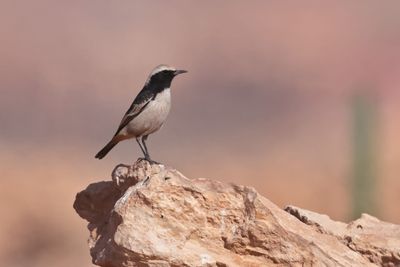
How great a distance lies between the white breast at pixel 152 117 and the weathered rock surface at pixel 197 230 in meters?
2.05

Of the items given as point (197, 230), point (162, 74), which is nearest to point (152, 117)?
point (162, 74)

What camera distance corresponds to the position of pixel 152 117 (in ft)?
36.2

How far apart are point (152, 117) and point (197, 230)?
9.13 feet

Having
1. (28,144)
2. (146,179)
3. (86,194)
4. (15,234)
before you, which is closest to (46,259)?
(15,234)

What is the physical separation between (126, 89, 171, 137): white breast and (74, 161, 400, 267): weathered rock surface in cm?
205

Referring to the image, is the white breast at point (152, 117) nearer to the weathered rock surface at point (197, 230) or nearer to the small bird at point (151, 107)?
the small bird at point (151, 107)

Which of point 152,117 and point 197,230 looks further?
point 152,117

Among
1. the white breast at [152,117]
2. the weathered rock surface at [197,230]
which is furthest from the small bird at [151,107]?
the weathered rock surface at [197,230]

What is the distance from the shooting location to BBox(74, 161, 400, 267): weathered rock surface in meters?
8.14

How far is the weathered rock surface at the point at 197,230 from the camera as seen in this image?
814cm

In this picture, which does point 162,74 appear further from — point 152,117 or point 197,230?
point 197,230

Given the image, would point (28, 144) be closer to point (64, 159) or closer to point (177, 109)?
point (64, 159)

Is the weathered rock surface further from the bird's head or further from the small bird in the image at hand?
the bird's head

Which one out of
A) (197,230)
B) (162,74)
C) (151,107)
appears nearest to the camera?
(197,230)
